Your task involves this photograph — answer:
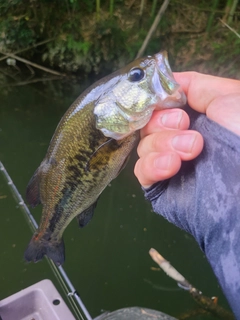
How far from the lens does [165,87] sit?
1171 millimetres

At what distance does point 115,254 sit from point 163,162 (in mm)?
2219

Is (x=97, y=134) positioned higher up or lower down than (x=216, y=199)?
higher up

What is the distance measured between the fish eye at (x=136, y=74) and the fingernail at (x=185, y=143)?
0.77ft

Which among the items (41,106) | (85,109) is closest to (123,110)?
(85,109)

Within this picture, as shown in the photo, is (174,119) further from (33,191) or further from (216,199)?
(33,191)

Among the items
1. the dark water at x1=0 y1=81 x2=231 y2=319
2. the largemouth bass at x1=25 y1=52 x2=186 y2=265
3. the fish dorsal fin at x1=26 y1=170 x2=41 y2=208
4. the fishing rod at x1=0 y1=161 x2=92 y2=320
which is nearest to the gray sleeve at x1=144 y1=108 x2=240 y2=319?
the largemouth bass at x1=25 y1=52 x2=186 y2=265

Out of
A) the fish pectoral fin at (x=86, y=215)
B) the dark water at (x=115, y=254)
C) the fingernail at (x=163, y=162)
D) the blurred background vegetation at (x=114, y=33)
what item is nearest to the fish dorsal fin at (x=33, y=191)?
the fish pectoral fin at (x=86, y=215)

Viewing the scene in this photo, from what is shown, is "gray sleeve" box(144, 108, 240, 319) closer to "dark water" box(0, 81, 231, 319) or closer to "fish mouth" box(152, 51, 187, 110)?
"fish mouth" box(152, 51, 187, 110)

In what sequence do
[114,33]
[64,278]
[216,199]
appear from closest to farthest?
[216,199] → [64,278] → [114,33]

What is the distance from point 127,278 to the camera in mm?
3059

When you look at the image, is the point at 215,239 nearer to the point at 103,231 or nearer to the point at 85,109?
the point at 85,109

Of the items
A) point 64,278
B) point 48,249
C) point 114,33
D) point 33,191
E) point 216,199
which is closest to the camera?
point 216,199

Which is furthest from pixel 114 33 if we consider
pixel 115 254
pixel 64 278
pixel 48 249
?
pixel 48 249

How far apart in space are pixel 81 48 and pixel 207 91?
18.4 feet
